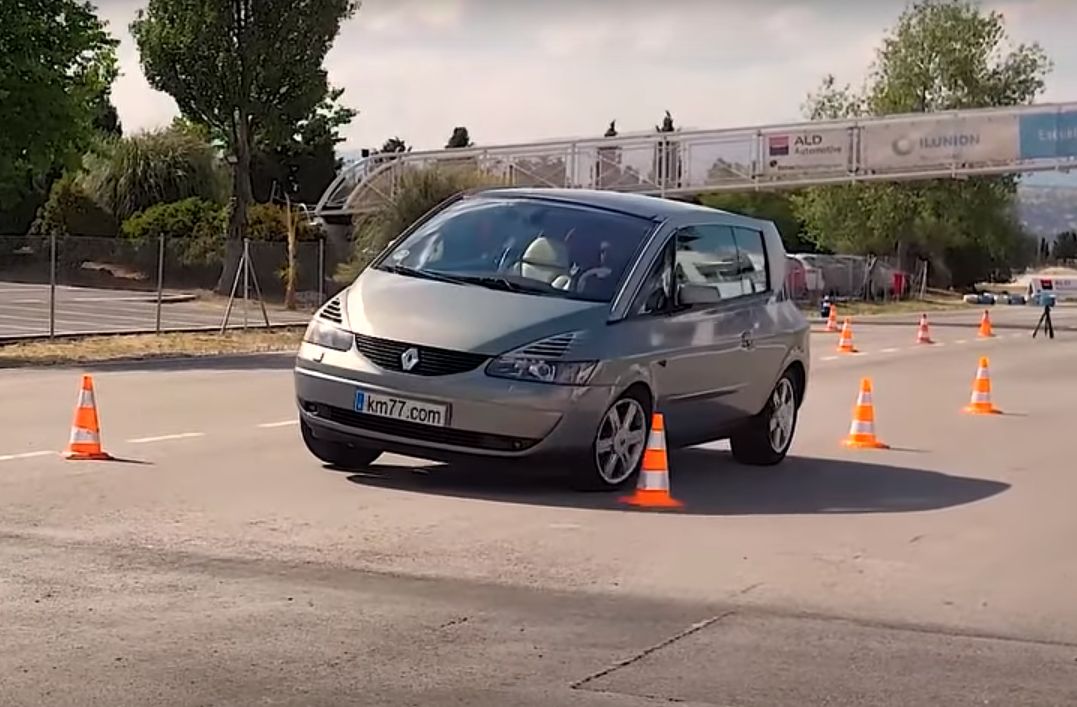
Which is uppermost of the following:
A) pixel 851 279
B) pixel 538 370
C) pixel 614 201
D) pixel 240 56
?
pixel 240 56

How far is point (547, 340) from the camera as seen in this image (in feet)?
31.9

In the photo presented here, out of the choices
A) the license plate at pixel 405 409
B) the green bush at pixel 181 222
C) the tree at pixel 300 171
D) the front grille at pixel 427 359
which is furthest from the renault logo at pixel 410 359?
the tree at pixel 300 171

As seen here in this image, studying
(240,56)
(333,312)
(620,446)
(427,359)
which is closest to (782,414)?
(620,446)

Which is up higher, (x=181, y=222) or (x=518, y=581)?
(x=181, y=222)

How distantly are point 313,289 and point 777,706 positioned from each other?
35272 millimetres

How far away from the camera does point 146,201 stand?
60.5 meters

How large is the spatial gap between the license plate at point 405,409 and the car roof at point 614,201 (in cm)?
216

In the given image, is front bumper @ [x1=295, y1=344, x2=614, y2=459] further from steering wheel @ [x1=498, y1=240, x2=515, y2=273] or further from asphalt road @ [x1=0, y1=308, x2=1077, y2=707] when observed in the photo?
steering wheel @ [x1=498, y1=240, x2=515, y2=273]

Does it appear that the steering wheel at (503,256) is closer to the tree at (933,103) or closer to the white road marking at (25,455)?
the white road marking at (25,455)

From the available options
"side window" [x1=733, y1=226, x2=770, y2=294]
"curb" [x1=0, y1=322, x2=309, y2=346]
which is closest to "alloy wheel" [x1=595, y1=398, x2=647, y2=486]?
"side window" [x1=733, y1=226, x2=770, y2=294]

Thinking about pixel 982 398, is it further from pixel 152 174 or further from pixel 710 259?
pixel 152 174

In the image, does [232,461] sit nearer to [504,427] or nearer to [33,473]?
[33,473]

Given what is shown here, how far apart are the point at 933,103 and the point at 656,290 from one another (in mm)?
61601

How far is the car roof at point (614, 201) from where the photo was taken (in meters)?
11.1
